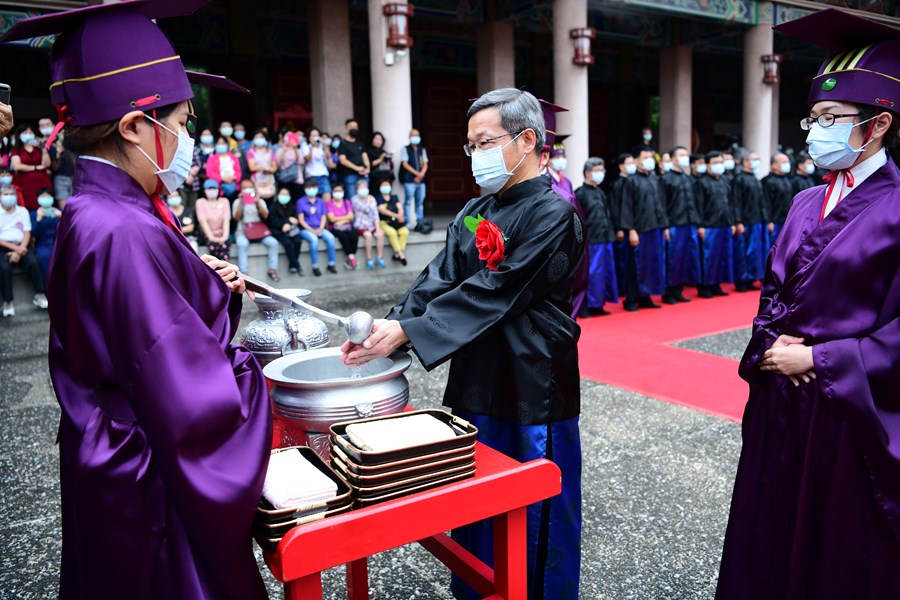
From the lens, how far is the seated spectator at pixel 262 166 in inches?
360

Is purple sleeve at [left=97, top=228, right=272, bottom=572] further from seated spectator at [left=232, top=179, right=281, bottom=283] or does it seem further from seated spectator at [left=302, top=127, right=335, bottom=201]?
seated spectator at [left=302, top=127, right=335, bottom=201]

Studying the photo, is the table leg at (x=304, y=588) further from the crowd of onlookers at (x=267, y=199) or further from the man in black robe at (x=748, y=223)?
the man in black robe at (x=748, y=223)

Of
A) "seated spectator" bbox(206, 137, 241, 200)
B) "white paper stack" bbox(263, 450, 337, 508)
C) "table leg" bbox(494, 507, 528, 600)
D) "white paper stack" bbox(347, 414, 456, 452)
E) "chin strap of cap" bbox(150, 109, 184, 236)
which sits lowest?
"table leg" bbox(494, 507, 528, 600)

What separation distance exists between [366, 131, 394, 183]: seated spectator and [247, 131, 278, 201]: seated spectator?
142 centimetres

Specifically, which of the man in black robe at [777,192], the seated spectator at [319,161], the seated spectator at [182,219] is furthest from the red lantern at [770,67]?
the seated spectator at [182,219]

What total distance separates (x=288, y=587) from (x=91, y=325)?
605 mm

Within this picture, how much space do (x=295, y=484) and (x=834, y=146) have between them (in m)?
1.59

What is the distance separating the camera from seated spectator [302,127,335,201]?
31.2ft

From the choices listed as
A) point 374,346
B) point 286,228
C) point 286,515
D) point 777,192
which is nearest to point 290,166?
point 286,228

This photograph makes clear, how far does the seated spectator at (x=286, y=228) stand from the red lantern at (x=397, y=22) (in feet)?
8.73

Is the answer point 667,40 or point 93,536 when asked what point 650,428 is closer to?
point 93,536

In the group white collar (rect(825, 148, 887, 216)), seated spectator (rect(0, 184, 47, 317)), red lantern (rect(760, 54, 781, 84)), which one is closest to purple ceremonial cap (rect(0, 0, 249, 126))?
white collar (rect(825, 148, 887, 216))

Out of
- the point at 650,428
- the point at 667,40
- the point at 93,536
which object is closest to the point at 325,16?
the point at 667,40

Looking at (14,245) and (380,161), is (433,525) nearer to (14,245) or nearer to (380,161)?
(14,245)
